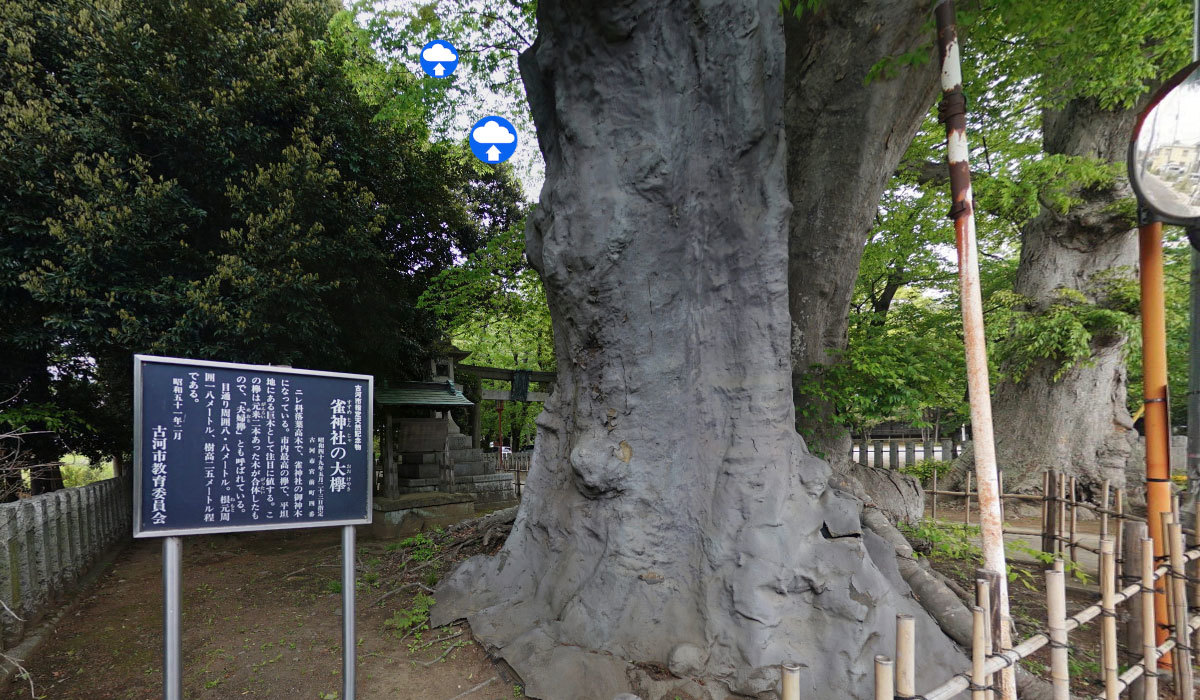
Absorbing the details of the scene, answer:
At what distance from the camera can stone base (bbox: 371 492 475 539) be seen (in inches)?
390

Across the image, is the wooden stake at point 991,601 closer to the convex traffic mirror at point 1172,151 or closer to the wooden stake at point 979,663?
the wooden stake at point 979,663

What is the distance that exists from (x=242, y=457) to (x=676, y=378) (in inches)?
112

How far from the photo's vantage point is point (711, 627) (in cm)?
371

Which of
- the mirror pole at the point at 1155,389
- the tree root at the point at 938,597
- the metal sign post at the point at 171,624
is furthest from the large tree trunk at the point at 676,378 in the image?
the metal sign post at the point at 171,624

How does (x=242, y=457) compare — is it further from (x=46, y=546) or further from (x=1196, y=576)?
(x=1196, y=576)

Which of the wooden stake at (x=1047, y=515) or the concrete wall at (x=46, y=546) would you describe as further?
the wooden stake at (x=1047, y=515)

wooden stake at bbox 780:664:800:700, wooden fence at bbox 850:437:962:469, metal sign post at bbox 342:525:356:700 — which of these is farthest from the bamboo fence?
wooden fence at bbox 850:437:962:469

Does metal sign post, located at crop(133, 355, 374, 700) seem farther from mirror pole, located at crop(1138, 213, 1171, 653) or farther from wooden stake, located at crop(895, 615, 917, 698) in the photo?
mirror pole, located at crop(1138, 213, 1171, 653)

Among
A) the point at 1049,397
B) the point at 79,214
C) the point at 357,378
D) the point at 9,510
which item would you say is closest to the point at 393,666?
the point at 357,378

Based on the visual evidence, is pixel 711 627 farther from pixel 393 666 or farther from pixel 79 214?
pixel 79 214

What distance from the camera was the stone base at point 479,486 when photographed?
11.4m

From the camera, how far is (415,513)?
1023 centimetres

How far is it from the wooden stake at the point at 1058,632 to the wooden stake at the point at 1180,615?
52.1 inches

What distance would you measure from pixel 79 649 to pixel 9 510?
1.32 meters
